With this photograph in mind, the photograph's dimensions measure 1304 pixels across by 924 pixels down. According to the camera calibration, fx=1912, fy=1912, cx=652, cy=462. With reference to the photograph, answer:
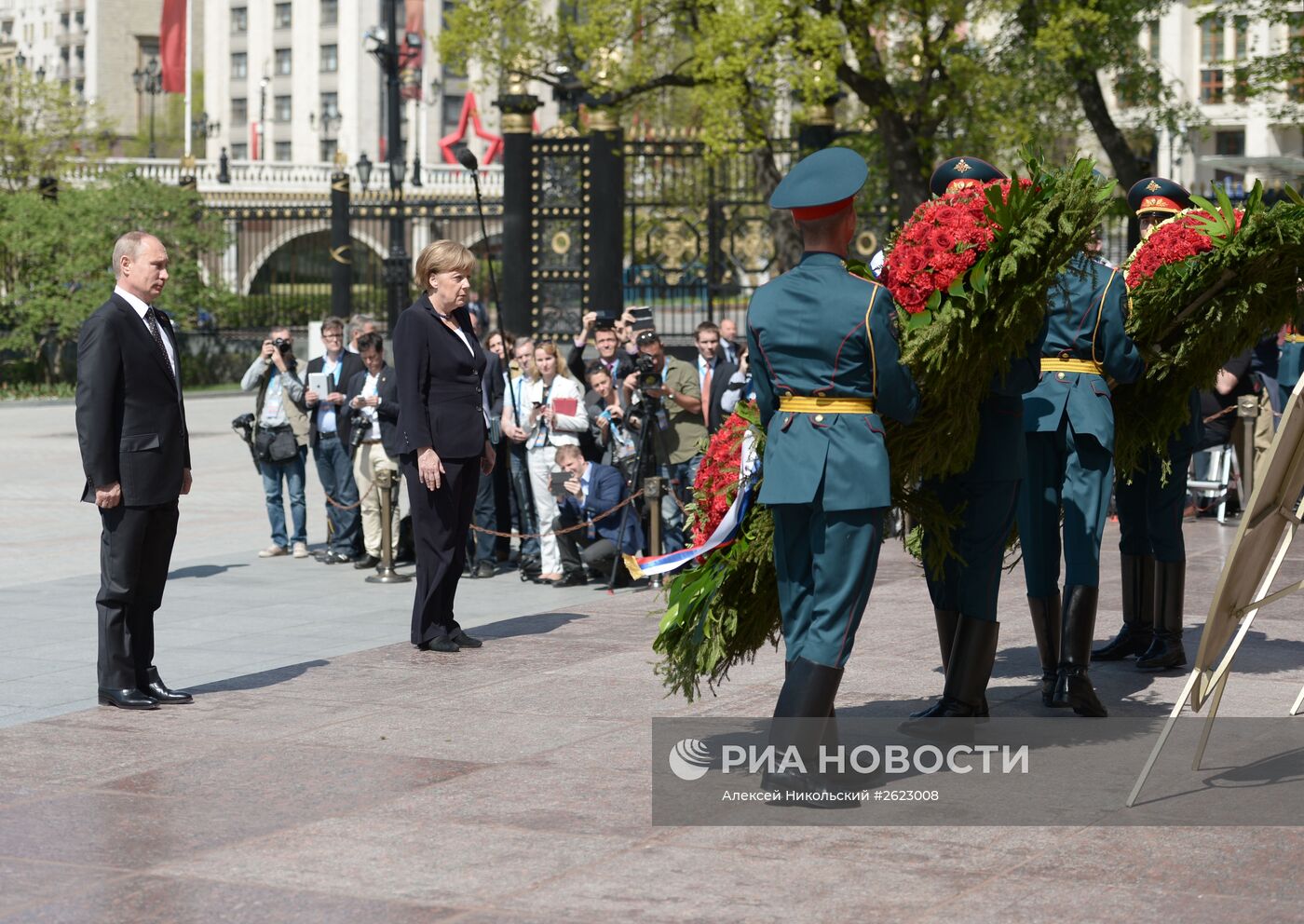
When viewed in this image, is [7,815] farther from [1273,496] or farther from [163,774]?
[1273,496]

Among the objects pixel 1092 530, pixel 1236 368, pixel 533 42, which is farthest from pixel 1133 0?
pixel 1092 530

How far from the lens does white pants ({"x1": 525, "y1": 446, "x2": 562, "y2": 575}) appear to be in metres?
12.0

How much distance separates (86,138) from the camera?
4506cm

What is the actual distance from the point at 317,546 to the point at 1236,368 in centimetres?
705

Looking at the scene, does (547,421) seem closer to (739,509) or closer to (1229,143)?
(739,509)

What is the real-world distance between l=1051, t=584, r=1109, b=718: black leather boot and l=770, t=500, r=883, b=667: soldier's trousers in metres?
1.57

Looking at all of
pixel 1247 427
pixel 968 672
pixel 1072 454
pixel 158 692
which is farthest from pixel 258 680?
pixel 1247 427

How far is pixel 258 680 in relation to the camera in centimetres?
841

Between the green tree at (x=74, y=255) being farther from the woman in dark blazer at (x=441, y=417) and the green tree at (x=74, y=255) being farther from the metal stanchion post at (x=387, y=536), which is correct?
the woman in dark blazer at (x=441, y=417)

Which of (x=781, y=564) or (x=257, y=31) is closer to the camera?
(x=781, y=564)

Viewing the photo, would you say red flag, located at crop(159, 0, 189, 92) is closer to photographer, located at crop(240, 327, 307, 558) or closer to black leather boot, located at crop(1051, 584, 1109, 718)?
photographer, located at crop(240, 327, 307, 558)

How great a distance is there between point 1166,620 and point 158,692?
4.32m

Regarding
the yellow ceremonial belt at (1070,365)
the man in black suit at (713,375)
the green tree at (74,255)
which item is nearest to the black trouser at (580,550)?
the man in black suit at (713,375)

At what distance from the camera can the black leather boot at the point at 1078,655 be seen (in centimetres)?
724
